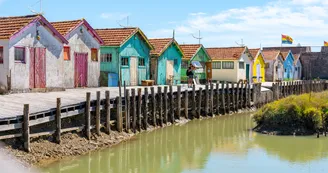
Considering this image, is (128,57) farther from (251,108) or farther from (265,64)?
(265,64)

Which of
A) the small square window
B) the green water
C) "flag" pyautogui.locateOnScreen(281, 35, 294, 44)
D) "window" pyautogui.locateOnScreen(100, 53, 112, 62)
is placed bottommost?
the green water

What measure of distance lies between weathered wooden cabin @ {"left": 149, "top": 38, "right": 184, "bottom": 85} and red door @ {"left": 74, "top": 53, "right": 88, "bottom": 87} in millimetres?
6957

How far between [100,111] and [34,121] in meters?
4.92

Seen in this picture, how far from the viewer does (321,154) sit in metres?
18.4

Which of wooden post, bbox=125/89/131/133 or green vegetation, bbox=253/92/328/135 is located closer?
wooden post, bbox=125/89/131/133

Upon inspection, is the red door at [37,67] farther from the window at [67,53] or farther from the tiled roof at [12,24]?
the window at [67,53]

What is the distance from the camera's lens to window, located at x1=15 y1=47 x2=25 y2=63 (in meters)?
22.2

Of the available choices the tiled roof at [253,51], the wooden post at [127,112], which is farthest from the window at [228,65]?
the wooden post at [127,112]

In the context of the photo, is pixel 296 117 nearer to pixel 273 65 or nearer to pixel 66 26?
pixel 66 26

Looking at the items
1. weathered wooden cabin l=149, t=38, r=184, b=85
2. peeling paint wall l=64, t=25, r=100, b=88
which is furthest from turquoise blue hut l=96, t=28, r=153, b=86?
peeling paint wall l=64, t=25, r=100, b=88

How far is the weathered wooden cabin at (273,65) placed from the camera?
49.8 m

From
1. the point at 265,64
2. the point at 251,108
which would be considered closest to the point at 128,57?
the point at 251,108

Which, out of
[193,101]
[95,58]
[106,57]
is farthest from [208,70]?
[95,58]

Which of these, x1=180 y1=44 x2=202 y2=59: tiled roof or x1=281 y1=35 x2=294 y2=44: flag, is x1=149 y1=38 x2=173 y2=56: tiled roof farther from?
x1=281 y1=35 x2=294 y2=44: flag
